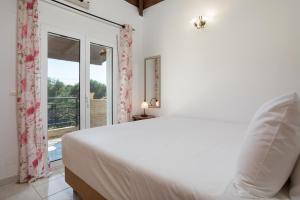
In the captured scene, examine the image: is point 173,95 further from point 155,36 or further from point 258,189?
point 258,189

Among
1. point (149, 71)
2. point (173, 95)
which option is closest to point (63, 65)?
point (149, 71)

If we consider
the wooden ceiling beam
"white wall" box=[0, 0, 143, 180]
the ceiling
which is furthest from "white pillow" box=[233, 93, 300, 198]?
the ceiling

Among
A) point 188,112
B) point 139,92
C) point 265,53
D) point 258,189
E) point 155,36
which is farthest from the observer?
point 139,92

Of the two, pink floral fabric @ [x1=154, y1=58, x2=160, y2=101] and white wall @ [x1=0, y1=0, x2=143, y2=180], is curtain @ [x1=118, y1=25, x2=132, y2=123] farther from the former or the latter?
pink floral fabric @ [x1=154, y1=58, x2=160, y2=101]

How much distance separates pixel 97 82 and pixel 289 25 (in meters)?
3.05

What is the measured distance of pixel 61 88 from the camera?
2.77 meters

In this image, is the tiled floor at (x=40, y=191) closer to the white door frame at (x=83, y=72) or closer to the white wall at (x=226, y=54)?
the white door frame at (x=83, y=72)

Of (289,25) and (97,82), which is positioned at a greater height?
(289,25)

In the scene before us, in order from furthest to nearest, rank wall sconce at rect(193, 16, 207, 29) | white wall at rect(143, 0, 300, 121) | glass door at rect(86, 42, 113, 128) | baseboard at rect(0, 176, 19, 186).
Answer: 1. glass door at rect(86, 42, 113, 128)
2. wall sconce at rect(193, 16, 207, 29)
3. white wall at rect(143, 0, 300, 121)
4. baseboard at rect(0, 176, 19, 186)

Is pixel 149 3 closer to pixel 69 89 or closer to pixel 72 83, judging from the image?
pixel 72 83

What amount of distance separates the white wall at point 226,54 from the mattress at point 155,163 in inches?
38.6

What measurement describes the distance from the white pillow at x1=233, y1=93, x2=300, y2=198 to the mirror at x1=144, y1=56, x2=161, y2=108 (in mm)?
2860

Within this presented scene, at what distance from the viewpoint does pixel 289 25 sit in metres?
2.18

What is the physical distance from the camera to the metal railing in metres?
2.69
